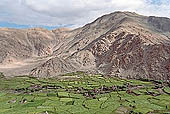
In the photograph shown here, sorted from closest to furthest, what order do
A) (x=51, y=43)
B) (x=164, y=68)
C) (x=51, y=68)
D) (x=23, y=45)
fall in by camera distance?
(x=164, y=68)
(x=51, y=68)
(x=23, y=45)
(x=51, y=43)

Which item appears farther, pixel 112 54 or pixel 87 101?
pixel 112 54

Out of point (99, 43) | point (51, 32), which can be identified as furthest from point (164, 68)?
point (51, 32)

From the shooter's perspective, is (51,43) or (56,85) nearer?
(56,85)

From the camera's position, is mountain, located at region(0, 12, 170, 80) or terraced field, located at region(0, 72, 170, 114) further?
mountain, located at region(0, 12, 170, 80)

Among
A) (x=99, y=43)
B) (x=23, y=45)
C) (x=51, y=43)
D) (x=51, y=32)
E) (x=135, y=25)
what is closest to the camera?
(x=99, y=43)

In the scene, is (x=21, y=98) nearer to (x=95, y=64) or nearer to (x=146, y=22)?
(x=95, y=64)

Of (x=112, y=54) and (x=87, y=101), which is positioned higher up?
(x=112, y=54)

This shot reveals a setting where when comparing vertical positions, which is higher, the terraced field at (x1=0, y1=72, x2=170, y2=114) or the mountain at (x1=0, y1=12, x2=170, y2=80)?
the mountain at (x1=0, y1=12, x2=170, y2=80)

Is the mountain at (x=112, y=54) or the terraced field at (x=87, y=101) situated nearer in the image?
the terraced field at (x=87, y=101)

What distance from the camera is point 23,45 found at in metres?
137

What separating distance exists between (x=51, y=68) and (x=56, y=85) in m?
26.3

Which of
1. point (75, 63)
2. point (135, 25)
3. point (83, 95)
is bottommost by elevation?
point (83, 95)

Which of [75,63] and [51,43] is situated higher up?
[51,43]

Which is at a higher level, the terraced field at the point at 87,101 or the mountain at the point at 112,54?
the mountain at the point at 112,54
